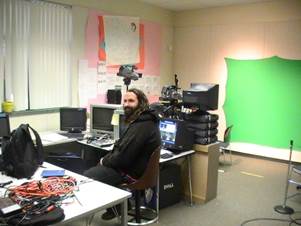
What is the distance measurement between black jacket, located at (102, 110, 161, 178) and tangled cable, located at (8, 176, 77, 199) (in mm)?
616

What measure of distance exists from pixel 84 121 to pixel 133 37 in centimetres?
216

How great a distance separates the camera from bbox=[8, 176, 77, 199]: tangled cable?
A: 2.06 meters

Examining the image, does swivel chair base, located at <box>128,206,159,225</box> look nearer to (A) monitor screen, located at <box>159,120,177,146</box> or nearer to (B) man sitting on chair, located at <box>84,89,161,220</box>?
(B) man sitting on chair, located at <box>84,89,161,220</box>

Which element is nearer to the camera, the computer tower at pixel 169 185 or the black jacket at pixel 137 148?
the black jacket at pixel 137 148

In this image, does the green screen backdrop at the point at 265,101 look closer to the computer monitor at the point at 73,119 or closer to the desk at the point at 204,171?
the desk at the point at 204,171

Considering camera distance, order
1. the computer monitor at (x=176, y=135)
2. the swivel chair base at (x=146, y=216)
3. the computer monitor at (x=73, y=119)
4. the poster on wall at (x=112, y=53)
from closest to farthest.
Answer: the swivel chair base at (x=146, y=216)
the computer monitor at (x=176, y=135)
the computer monitor at (x=73, y=119)
the poster on wall at (x=112, y=53)

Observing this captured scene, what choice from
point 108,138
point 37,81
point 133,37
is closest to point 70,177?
point 108,138

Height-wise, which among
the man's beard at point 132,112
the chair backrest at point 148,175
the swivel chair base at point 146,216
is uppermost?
the man's beard at point 132,112

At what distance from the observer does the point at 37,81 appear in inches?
175

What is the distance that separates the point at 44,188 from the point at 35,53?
2.70m

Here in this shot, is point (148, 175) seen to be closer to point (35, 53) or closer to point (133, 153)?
point (133, 153)

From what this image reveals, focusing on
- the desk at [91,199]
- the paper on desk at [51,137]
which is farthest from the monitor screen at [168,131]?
the desk at [91,199]

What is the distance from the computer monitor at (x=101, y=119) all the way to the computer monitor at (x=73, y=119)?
181 mm

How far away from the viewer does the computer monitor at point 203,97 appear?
145 inches
